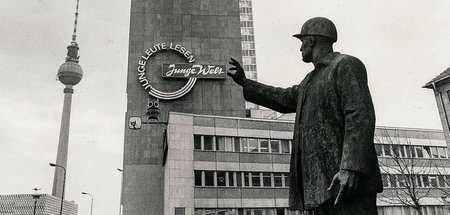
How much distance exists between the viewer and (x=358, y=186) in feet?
12.6

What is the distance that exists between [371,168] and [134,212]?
156 feet

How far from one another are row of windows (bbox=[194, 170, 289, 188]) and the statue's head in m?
38.6

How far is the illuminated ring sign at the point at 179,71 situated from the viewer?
54062mm

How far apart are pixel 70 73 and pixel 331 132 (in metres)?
182

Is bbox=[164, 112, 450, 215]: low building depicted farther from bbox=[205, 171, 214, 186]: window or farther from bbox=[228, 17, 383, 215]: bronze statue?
bbox=[228, 17, 383, 215]: bronze statue

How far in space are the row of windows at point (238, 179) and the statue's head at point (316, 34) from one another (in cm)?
3864

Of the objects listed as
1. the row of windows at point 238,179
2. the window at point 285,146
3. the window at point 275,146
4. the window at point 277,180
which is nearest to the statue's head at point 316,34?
the row of windows at point 238,179

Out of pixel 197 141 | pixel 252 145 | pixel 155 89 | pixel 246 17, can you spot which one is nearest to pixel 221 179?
pixel 197 141

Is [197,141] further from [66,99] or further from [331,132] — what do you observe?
[66,99]

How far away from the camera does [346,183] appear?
147 inches

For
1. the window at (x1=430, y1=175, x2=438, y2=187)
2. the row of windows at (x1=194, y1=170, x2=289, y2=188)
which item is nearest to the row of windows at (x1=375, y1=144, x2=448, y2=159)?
the window at (x1=430, y1=175, x2=438, y2=187)

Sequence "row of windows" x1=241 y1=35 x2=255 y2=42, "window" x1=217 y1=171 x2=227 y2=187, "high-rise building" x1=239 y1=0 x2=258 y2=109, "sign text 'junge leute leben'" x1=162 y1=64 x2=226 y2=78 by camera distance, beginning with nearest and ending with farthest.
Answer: "window" x1=217 y1=171 x2=227 y2=187
"sign text 'junge leute leben'" x1=162 y1=64 x2=226 y2=78
"high-rise building" x1=239 y1=0 x2=258 y2=109
"row of windows" x1=241 y1=35 x2=255 y2=42

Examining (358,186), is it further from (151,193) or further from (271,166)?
(151,193)

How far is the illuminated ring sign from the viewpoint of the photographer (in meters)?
54.1
